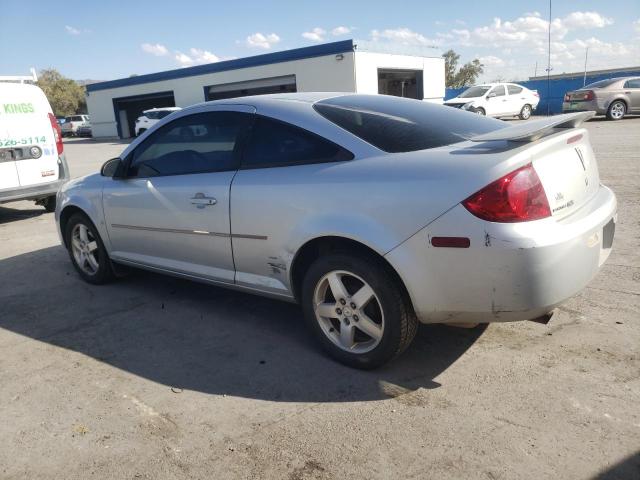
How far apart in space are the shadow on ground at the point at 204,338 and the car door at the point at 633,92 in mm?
19515

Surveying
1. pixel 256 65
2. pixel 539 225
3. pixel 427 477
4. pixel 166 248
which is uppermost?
pixel 256 65

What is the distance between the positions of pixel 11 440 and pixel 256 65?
25913 mm

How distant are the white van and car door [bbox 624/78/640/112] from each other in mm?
19040

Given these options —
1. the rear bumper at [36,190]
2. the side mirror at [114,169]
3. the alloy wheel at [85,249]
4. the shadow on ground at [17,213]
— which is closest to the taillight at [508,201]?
the side mirror at [114,169]

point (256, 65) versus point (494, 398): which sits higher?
point (256, 65)


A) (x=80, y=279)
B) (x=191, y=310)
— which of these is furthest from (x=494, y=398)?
(x=80, y=279)

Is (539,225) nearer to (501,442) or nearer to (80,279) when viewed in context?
(501,442)

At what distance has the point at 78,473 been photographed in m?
2.43

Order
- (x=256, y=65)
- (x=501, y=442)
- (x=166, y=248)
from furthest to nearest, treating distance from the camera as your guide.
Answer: (x=256, y=65)
(x=166, y=248)
(x=501, y=442)

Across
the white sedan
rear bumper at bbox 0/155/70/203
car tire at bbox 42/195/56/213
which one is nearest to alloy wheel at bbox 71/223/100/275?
rear bumper at bbox 0/155/70/203

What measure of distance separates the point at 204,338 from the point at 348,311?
1202 millimetres

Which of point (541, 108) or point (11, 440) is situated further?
point (541, 108)

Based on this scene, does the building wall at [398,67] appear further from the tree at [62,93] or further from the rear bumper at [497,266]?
the tree at [62,93]

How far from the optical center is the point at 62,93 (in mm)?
64000
